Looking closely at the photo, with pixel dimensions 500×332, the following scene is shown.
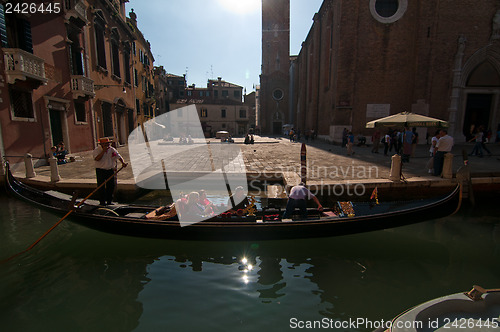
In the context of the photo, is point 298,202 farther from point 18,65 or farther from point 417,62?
point 417,62

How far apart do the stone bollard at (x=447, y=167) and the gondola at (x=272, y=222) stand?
113 inches

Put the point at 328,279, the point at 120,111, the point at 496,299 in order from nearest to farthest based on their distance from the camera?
the point at 496,299 < the point at 328,279 < the point at 120,111

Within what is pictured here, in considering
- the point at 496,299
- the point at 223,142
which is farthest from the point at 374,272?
the point at 223,142

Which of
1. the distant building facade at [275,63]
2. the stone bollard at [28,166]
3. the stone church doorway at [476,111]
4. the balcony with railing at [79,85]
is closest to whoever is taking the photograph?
the stone bollard at [28,166]

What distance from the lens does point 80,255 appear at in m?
4.89

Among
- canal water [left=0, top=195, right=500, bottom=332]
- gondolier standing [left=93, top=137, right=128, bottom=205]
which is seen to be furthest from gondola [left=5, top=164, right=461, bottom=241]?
gondolier standing [left=93, top=137, right=128, bottom=205]

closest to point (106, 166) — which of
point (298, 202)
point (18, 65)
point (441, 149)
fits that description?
point (298, 202)

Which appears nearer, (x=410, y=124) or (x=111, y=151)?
(x=111, y=151)

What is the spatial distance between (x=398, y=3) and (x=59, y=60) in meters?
20.4

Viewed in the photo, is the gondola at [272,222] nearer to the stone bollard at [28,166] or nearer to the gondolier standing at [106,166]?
the gondolier standing at [106,166]

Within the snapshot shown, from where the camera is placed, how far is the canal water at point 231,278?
3.30m

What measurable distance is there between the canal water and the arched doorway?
48.9 feet

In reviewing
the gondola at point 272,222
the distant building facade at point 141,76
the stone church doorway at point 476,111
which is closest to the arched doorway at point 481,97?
the stone church doorway at point 476,111

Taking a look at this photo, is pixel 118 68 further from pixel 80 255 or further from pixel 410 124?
pixel 410 124
